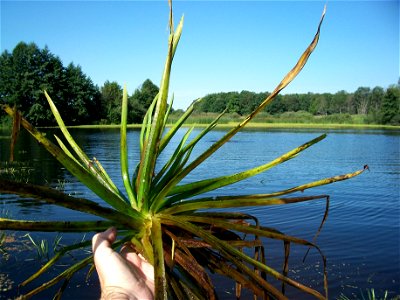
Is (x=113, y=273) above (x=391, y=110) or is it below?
below

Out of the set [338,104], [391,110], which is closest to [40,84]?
[391,110]

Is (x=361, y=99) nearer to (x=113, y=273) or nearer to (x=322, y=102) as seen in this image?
(x=322, y=102)

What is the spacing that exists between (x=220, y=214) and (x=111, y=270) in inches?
28.2

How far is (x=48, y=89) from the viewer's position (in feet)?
217

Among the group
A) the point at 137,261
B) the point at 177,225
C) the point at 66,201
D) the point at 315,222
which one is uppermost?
the point at 66,201

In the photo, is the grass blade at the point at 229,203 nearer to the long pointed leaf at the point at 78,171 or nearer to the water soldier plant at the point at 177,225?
the water soldier plant at the point at 177,225

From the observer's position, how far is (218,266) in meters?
2.15

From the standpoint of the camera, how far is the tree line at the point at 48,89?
2657 inches

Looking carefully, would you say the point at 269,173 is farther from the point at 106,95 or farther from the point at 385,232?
the point at 106,95

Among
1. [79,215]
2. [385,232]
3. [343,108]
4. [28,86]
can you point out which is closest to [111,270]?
[79,215]

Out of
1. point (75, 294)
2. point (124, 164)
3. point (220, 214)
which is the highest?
point (124, 164)

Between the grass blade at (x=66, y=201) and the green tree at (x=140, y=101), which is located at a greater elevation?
the green tree at (x=140, y=101)

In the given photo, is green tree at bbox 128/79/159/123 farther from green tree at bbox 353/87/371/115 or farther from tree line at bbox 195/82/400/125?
green tree at bbox 353/87/371/115

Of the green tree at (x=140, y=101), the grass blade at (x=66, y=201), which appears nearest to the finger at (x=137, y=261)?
the grass blade at (x=66, y=201)
